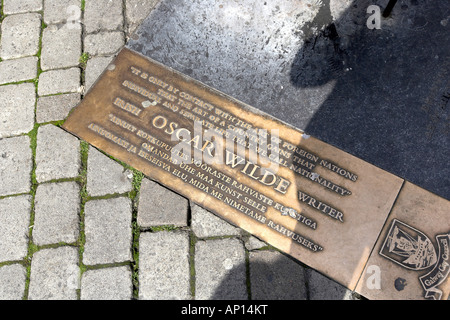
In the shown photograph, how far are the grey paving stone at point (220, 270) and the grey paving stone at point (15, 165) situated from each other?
138 centimetres

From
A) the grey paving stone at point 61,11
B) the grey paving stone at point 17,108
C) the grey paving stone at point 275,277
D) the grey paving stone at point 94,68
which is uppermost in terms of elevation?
the grey paving stone at point 61,11

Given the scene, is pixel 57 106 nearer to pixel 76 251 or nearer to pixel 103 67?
pixel 103 67

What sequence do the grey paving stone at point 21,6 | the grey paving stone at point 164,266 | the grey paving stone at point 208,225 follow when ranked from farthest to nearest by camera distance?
the grey paving stone at point 21,6 → the grey paving stone at point 208,225 → the grey paving stone at point 164,266

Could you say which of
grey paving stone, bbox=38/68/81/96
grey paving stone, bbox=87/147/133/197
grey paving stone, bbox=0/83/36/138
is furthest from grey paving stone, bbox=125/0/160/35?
grey paving stone, bbox=87/147/133/197

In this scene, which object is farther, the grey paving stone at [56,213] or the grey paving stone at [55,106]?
the grey paving stone at [55,106]

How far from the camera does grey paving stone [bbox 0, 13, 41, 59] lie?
126 inches

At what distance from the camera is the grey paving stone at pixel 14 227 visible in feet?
8.42

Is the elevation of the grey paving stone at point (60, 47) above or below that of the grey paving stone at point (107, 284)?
above

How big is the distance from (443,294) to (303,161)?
3.83 ft

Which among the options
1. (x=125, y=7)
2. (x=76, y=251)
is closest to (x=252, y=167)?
(x=76, y=251)

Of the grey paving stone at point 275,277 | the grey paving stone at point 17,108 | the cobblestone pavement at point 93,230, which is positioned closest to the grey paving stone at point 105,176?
the cobblestone pavement at point 93,230

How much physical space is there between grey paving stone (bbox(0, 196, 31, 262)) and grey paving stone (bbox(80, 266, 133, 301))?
506 millimetres

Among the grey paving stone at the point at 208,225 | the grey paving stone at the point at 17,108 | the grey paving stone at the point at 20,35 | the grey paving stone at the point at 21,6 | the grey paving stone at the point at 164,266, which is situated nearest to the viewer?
the grey paving stone at the point at 164,266

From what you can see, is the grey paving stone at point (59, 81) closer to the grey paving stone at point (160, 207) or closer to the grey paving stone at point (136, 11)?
the grey paving stone at point (136, 11)
